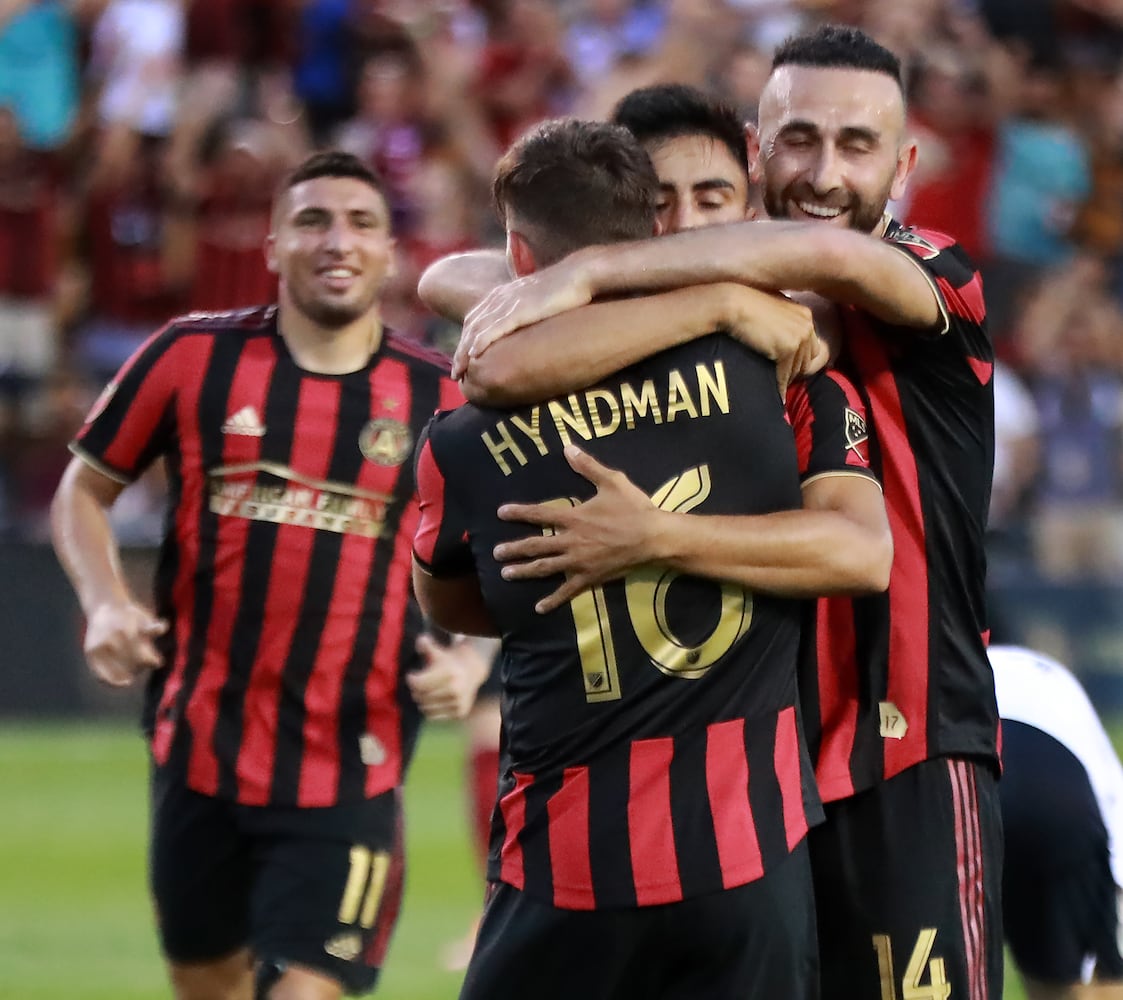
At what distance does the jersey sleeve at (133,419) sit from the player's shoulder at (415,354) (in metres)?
0.58

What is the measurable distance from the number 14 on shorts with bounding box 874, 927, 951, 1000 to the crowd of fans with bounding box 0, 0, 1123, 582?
8361mm

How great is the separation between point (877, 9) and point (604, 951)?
1111 centimetres

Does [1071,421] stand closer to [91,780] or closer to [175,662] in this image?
[91,780]

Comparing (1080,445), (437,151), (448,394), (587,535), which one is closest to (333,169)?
(448,394)

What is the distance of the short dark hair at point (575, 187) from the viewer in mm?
3248

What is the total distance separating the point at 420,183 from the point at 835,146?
9466mm

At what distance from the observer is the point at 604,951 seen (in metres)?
3.20

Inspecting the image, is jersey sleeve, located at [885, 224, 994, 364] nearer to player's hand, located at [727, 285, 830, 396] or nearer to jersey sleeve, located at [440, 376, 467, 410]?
player's hand, located at [727, 285, 830, 396]

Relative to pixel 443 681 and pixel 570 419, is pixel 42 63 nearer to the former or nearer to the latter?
pixel 443 681

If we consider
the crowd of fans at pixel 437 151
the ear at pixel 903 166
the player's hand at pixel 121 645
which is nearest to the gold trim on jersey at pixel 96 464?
the player's hand at pixel 121 645

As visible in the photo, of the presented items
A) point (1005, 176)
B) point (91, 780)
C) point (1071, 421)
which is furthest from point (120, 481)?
point (1005, 176)

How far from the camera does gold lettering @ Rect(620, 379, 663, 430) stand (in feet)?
10.6

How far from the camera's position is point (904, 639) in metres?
3.67

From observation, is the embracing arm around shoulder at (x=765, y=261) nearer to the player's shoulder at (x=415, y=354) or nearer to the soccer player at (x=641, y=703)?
the soccer player at (x=641, y=703)
